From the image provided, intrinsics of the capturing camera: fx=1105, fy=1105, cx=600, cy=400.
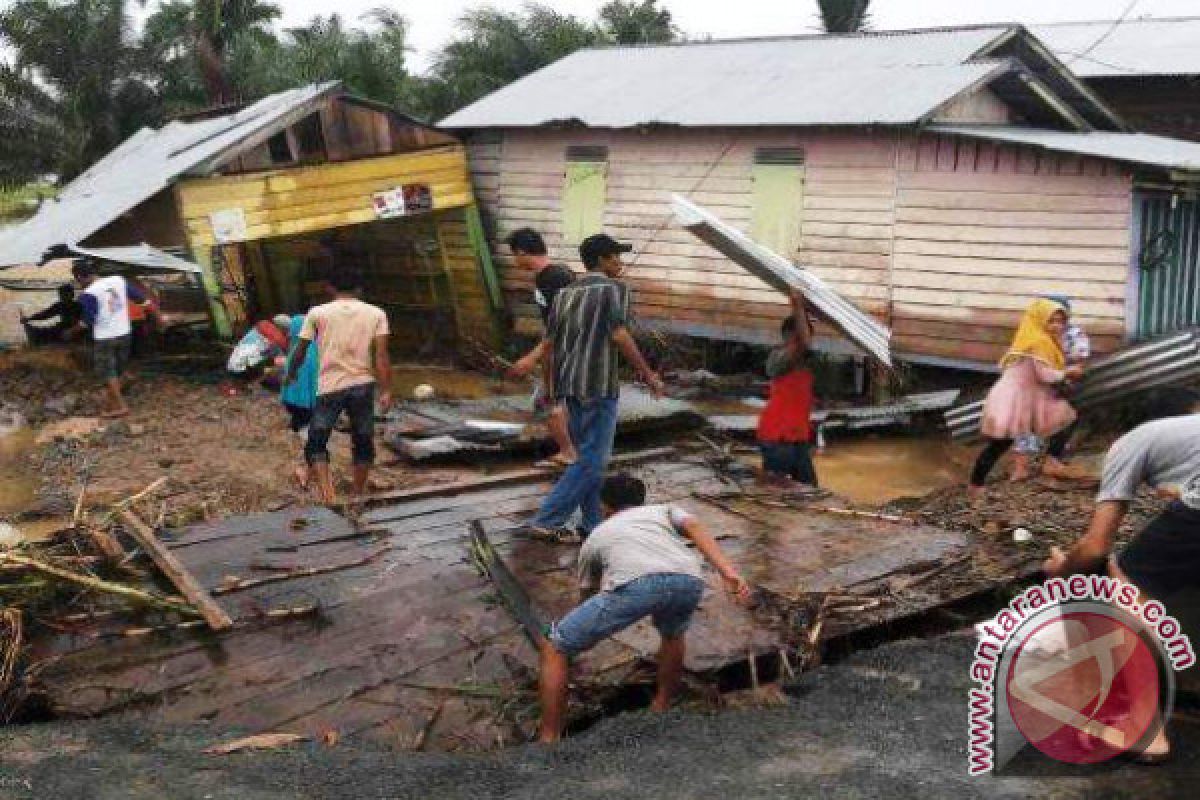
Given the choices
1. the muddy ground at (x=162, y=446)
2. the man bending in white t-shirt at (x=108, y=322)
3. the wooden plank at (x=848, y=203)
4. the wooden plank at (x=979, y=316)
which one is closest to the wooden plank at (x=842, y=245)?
the wooden plank at (x=848, y=203)

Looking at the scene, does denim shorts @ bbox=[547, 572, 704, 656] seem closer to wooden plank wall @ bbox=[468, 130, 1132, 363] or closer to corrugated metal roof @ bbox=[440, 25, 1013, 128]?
wooden plank wall @ bbox=[468, 130, 1132, 363]

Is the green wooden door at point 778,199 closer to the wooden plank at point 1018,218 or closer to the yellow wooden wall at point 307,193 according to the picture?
the wooden plank at point 1018,218

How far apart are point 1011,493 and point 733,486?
206cm

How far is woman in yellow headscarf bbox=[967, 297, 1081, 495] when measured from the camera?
8047 mm

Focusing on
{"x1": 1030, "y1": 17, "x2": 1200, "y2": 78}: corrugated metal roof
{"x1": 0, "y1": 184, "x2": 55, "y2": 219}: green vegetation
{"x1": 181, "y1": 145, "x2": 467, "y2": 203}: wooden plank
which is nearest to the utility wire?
{"x1": 1030, "y1": 17, "x2": 1200, "y2": 78}: corrugated metal roof

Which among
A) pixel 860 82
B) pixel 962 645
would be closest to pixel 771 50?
pixel 860 82

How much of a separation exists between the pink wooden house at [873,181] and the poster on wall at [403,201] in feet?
3.97

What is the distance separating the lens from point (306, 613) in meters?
5.12

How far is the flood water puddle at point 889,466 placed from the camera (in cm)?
1054

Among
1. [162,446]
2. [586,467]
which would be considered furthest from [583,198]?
[586,467]

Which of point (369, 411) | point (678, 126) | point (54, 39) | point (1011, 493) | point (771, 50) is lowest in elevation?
point (1011, 493)

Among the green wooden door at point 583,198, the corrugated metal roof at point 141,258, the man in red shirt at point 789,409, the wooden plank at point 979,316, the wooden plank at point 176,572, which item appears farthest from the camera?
the green wooden door at point 583,198

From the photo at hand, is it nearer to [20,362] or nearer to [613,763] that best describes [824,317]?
[613,763]

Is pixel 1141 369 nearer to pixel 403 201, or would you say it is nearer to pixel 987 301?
pixel 987 301
